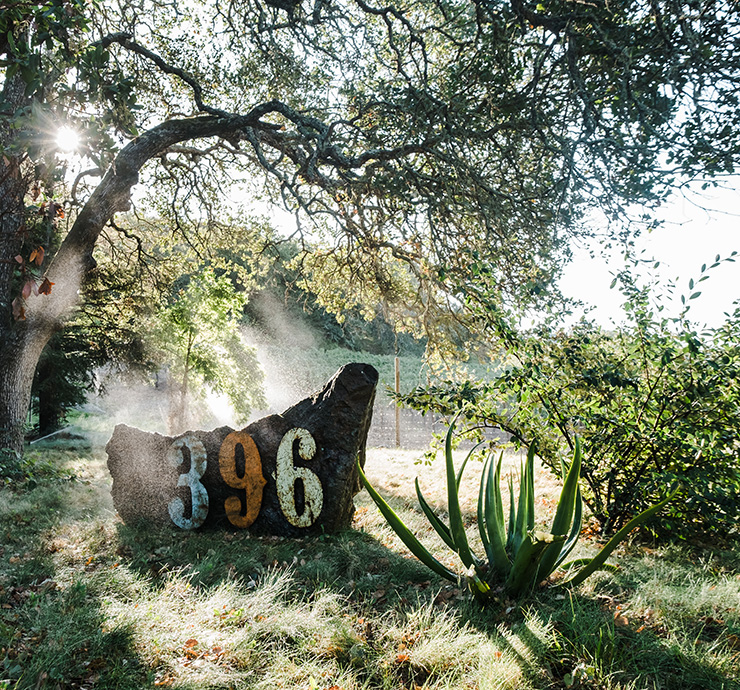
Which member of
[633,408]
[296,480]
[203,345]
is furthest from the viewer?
[203,345]

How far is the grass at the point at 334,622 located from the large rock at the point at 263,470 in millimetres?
398

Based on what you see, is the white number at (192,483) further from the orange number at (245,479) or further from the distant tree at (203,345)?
the distant tree at (203,345)

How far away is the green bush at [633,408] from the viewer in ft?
10.8

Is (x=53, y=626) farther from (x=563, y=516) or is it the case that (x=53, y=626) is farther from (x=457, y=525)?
(x=563, y=516)

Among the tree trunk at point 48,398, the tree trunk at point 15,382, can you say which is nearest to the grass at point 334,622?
the tree trunk at point 15,382

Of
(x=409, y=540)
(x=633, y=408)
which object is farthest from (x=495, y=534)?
(x=633, y=408)

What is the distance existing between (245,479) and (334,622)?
199cm

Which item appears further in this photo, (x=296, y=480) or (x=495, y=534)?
(x=296, y=480)

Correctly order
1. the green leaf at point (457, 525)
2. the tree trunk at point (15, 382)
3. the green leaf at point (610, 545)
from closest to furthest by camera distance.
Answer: the green leaf at point (610, 545) < the green leaf at point (457, 525) < the tree trunk at point (15, 382)

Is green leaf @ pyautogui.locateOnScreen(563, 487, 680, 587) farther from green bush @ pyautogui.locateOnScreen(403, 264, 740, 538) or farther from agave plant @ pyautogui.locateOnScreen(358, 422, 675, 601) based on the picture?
green bush @ pyautogui.locateOnScreen(403, 264, 740, 538)

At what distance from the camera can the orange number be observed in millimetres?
4363

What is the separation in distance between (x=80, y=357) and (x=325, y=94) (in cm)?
695

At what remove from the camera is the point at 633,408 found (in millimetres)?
3646

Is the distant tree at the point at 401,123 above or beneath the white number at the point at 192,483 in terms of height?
above
